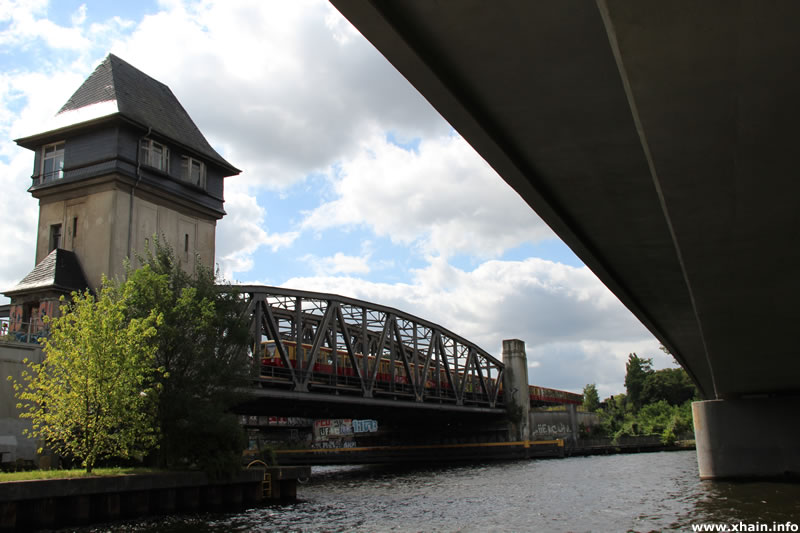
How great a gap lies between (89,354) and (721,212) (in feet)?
91.6

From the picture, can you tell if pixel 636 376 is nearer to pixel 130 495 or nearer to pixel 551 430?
pixel 551 430

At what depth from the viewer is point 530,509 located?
3072 centimetres

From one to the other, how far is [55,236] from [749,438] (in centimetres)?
4878

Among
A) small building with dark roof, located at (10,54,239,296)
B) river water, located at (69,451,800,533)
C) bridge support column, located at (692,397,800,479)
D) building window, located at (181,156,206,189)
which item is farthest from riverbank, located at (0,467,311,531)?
building window, located at (181,156,206,189)

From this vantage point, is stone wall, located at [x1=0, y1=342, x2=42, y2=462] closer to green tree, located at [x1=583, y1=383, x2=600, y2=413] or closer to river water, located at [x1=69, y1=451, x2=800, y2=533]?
river water, located at [x1=69, y1=451, x2=800, y2=533]

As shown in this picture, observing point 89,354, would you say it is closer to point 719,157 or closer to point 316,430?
point 719,157

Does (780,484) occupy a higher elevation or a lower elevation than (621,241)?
lower

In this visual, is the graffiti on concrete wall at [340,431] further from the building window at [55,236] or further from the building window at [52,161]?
the building window at [52,161]

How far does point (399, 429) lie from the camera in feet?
318

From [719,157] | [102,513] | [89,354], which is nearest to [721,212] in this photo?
[719,157]

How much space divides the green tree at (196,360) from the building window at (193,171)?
16.8 m

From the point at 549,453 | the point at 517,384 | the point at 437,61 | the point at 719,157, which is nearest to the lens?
the point at 437,61

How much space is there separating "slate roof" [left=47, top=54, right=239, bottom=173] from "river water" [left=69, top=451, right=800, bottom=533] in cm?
2983

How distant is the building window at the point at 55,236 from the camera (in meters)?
52.4
